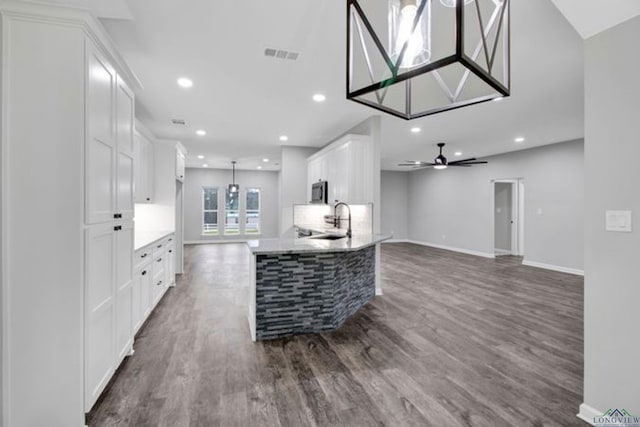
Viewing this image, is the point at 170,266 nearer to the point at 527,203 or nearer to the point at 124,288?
the point at 124,288

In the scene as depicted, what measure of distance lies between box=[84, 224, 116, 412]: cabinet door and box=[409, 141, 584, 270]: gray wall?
7.72m

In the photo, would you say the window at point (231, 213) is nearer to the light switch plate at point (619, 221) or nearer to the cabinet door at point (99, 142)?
the cabinet door at point (99, 142)

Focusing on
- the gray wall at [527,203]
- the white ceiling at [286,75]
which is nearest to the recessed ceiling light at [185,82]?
the white ceiling at [286,75]

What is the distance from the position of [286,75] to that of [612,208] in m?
2.91

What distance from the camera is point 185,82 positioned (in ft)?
11.1

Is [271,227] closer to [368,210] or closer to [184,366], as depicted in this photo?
[368,210]

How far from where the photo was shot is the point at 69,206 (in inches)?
68.6

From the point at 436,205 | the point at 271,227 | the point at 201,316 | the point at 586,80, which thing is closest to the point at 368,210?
the point at 201,316

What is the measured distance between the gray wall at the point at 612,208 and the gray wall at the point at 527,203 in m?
5.47

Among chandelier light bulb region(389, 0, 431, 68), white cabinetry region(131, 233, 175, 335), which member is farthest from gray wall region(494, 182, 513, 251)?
chandelier light bulb region(389, 0, 431, 68)

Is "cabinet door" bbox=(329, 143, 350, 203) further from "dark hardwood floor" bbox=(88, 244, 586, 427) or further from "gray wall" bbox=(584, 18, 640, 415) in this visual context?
"gray wall" bbox=(584, 18, 640, 415)

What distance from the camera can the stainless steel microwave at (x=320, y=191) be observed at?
5.60 meters

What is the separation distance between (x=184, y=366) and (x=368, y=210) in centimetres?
321

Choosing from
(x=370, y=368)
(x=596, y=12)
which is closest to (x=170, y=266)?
(x=370, y=368)
